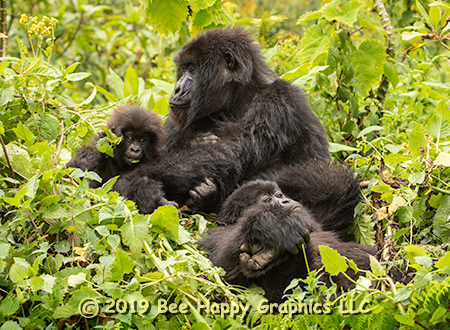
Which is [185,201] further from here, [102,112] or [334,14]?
[334,14]

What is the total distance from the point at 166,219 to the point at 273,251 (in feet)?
1.74

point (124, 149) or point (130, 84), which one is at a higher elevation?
point (130, 84)

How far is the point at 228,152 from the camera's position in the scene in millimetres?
3059

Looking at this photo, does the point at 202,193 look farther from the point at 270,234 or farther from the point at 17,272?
the point at 17,272

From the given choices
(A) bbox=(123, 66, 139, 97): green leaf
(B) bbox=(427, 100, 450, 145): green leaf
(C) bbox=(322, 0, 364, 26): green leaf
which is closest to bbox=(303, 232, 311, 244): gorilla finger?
(B) bbox=(427, 100, 450, 145): green leaf

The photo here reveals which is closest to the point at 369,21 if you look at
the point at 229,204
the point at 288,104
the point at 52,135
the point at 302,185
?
the point at 288,104

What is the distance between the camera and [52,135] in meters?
2.82

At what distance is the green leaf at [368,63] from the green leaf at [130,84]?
2239 mm

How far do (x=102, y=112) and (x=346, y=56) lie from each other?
2138mm

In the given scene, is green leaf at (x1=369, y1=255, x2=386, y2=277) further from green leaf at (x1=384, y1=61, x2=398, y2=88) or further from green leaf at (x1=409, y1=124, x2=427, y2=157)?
green leaf at (x1=384, y1=61, x2=398, y2=88)

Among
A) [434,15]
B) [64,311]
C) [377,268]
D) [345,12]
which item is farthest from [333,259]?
[345,12]

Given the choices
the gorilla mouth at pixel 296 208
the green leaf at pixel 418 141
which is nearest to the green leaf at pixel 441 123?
the green leaf at pixel 418 141

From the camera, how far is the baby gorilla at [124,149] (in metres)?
3.13

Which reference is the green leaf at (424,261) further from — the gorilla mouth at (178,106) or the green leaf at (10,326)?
the gorilla mouth at (178,106)
